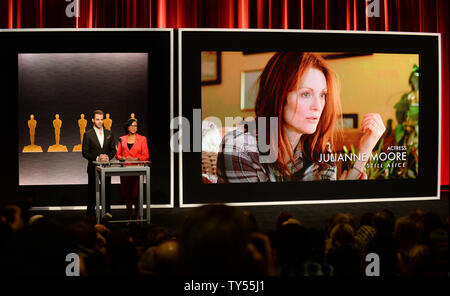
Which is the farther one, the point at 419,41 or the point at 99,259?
the point at 419,41

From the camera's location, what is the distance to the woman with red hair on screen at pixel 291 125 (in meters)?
6.79

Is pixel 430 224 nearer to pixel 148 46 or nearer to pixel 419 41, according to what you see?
pixel 148 46

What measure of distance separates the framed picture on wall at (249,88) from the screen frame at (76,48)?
3.21 feet

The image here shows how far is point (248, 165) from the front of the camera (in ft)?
22.4

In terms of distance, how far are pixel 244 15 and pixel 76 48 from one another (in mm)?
2931

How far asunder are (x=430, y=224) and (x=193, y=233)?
5.41 feet

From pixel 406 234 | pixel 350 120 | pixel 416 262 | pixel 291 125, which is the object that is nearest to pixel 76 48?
pixel 291 125

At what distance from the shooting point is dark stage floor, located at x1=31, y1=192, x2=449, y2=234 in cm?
560

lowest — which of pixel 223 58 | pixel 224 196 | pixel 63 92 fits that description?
pixel 224 196

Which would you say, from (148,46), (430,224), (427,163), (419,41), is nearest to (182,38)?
(148,46)

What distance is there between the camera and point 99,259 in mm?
2035

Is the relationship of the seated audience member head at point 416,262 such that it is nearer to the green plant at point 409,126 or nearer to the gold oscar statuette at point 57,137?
the green plant at point 409,126

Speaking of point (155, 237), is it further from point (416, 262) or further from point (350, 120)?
point (350, 120)
